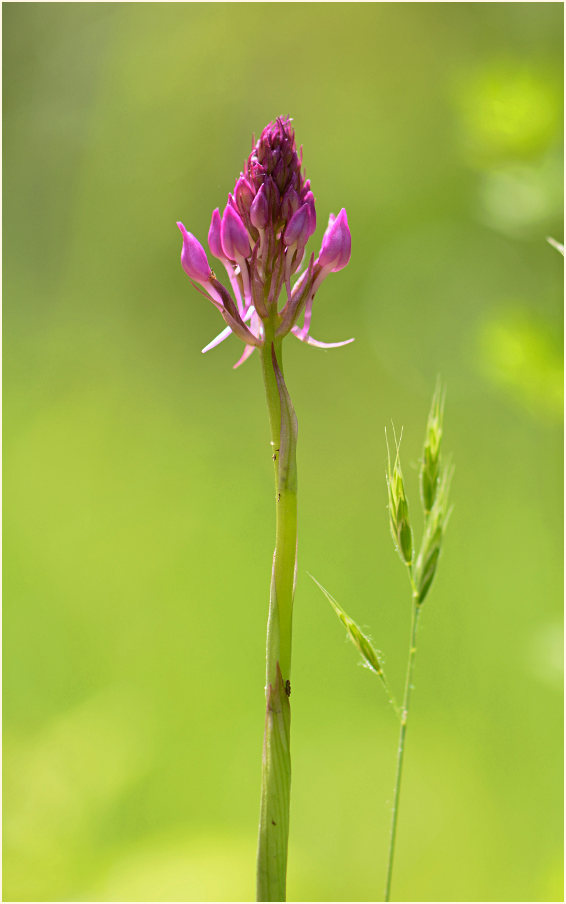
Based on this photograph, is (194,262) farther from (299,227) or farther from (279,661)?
(279,661)

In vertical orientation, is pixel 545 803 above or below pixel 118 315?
below

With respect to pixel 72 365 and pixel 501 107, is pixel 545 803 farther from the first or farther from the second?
pixel 72 365

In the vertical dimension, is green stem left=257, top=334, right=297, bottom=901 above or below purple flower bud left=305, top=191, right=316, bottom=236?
below

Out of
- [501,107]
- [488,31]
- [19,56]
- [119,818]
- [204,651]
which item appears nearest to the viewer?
[501,107]

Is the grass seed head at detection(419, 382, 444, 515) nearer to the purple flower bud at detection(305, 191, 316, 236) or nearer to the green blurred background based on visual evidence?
the purple flower bud at detection(305, 191, 316, 236)

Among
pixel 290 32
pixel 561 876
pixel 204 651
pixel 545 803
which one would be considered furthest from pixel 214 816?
pixel 290 32

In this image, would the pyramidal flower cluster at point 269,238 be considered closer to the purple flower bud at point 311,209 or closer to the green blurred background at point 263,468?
the purple flower bud at point 311,209

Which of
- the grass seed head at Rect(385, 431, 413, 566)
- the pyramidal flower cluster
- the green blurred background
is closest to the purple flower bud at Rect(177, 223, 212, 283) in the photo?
the pyramidal flower cluster
